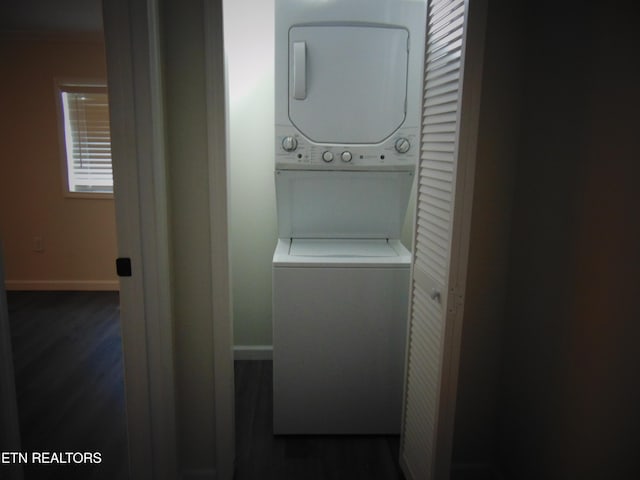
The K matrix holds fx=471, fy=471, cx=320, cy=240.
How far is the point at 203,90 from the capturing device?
60.6 inches

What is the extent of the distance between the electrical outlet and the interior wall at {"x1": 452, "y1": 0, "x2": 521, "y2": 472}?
12.2ft

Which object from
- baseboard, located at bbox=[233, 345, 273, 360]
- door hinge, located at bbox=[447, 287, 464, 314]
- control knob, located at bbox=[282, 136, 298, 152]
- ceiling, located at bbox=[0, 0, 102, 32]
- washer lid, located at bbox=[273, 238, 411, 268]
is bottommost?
baseboard, located at bbox=[233, 345, 273, 360]

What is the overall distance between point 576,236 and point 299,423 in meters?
1.43

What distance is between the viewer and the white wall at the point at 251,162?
256 cm

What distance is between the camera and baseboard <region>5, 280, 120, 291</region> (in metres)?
4.09

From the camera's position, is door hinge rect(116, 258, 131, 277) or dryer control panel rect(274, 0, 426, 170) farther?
dryer control panel rect(274, 0, 426, 170)

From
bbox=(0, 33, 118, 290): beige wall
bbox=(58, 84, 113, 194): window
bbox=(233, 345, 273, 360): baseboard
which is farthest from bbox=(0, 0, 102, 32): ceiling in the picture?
bbox=(233, 345, 273, 360): baseboard

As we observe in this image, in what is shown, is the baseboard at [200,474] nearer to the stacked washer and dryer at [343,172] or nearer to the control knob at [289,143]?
the stacked washer and dryer at [343,172]

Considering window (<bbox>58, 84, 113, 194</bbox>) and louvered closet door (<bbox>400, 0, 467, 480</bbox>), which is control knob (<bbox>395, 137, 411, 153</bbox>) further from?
window (<bbox>58, 84, 113, 194</bbox>)

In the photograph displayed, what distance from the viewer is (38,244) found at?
13.2 feet

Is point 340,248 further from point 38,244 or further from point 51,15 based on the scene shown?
point 38,244

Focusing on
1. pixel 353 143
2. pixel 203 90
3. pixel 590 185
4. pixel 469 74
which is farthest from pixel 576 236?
pixel 203 90

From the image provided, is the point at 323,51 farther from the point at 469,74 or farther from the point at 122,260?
the point at 122,260

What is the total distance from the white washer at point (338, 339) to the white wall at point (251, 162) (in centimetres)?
59
